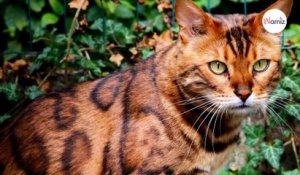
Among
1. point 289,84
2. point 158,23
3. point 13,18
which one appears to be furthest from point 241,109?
point 13,18

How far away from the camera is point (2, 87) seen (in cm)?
449

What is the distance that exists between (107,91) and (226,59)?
2.20ft

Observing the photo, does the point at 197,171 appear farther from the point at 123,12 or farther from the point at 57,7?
the point at 57,7

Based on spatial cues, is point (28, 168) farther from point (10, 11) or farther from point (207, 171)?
point (10, 11)

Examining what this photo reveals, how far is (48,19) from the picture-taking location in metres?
5.28

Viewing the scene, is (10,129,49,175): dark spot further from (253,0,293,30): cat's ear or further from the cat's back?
(253,0,293,30): cat's ear

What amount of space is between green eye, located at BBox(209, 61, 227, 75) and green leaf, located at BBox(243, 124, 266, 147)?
1.15 metres

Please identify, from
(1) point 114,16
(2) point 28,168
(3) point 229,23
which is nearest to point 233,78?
(3) point 229,23

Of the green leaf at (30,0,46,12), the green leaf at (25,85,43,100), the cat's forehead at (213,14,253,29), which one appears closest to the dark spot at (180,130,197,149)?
the cat's forehead at (213,14,253,29)

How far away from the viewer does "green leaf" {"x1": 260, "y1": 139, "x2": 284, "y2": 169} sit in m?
4.29

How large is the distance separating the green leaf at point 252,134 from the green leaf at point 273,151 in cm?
6

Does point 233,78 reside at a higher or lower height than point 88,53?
higher

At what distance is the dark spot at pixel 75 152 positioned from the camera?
11.6ft

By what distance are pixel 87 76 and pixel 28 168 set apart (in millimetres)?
1170
